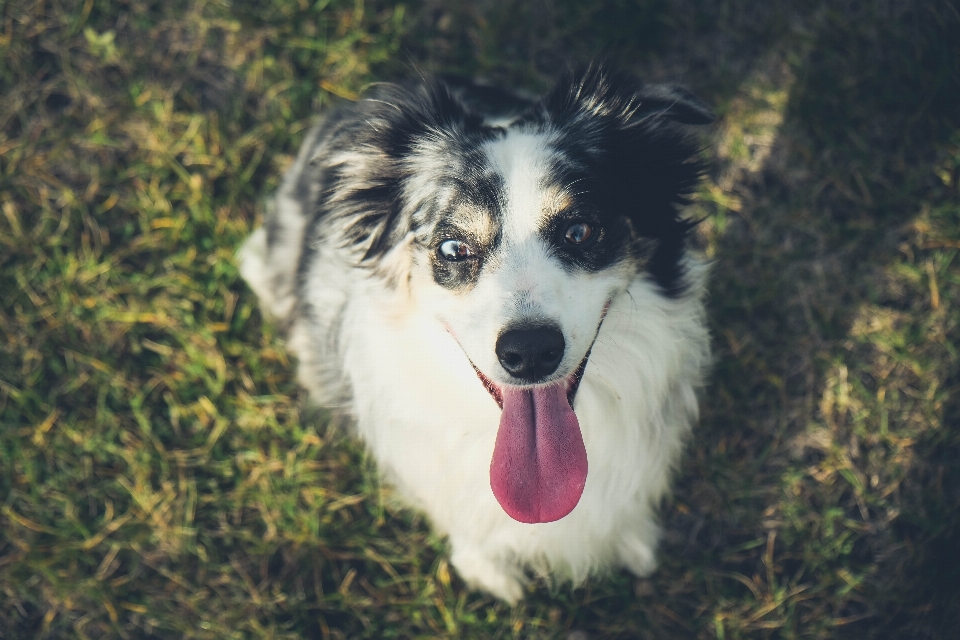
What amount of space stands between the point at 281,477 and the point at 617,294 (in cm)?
223

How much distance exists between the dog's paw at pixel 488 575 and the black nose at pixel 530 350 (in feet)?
4.49

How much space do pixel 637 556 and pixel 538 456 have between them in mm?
1238

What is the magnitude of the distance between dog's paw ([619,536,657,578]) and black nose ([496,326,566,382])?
1544 millimetres

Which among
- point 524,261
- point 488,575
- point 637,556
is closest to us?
point 524,261

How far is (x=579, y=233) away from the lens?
2342mm

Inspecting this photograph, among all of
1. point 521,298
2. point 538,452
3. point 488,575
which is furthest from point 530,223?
point 488,575

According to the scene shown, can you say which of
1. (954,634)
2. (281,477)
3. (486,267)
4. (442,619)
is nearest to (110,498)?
(281,477)

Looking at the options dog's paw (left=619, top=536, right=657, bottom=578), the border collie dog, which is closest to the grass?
dog's paw (left=619, top=536, right=657, bottom=578)

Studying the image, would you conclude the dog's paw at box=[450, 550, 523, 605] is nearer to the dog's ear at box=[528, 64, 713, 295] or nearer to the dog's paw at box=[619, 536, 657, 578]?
the dog's paw at box=[619, 536, 657, 578]

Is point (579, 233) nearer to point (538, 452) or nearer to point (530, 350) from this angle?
point (530, 350)

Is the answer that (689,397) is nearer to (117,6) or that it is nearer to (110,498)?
(110,498)

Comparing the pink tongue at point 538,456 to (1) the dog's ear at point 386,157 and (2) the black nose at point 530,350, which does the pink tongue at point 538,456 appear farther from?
(1) the dog's ear at point 386,157

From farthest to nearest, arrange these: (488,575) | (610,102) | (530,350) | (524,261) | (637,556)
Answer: (637,556)
(488,575)
(610,102)
(524,261)
(530,350)

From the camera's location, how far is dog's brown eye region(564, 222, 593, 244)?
2.32 metres
